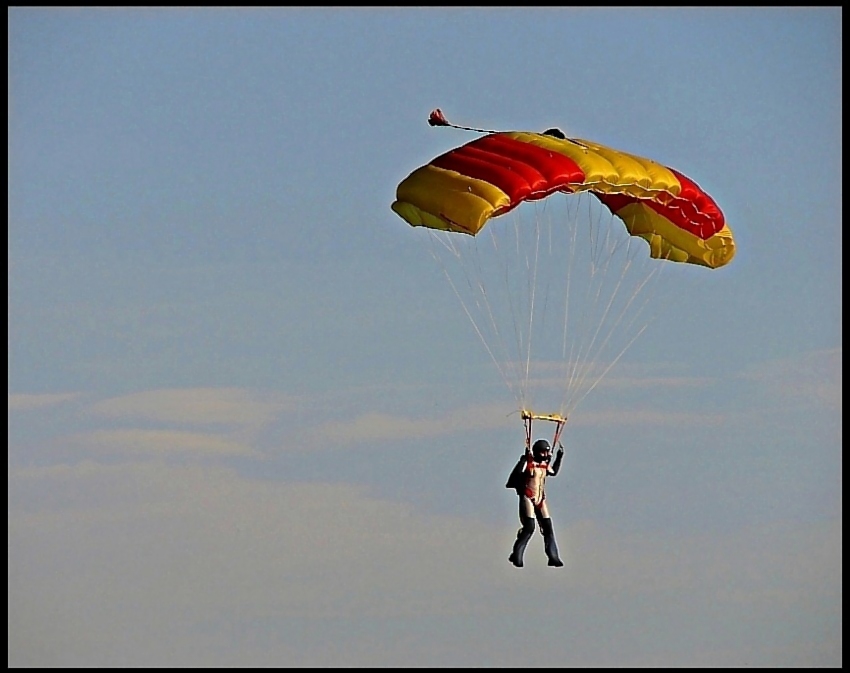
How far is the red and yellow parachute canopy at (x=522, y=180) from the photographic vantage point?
100ft

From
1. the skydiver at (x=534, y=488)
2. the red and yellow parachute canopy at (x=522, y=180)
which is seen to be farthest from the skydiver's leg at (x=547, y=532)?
the red and yellow parachute canopy at (x=522, y=180)

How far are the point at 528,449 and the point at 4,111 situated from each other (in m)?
12.9

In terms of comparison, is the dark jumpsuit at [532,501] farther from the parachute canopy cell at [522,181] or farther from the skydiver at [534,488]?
the parachute canopy cell at [522,181]

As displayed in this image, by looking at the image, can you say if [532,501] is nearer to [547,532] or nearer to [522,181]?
[547,532]

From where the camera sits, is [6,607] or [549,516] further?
[6,607]

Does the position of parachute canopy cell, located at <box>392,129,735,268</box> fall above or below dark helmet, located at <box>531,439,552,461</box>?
above

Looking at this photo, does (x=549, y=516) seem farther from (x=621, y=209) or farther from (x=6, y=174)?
(x=6, y=174)

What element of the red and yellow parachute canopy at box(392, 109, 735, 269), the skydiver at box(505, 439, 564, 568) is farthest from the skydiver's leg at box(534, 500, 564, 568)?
the red and yellow parachute canopy at box(392, 109, 735, 269)

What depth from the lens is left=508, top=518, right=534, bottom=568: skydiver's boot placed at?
3058 cm

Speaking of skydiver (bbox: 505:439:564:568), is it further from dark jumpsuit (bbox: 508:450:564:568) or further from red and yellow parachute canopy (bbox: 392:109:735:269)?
red and yellow parachute canopy (bbox: 392:109:735:269)

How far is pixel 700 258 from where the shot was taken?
33.5m

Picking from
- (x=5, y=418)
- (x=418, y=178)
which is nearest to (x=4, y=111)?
Result: (x=5, y=418)

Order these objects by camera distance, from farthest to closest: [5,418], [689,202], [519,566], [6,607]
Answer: [5,418]
[6,607]
[689,202]
[519,566]

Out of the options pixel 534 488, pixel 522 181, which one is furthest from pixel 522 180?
pixel 534 488
